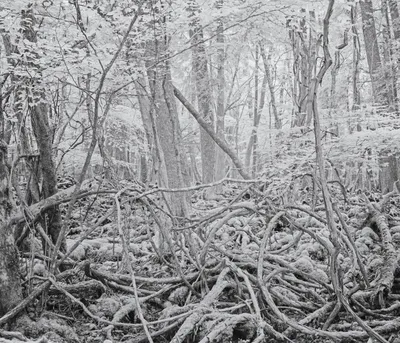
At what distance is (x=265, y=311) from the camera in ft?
11.5

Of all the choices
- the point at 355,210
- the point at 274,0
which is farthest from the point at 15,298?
the point at 355,210

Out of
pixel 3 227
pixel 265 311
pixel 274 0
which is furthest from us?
pixel 274 0

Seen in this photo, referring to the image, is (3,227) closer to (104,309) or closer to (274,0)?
(104,309)

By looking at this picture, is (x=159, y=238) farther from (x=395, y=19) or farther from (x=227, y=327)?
(x=395, y=19)

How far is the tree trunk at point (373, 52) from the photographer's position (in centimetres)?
1036

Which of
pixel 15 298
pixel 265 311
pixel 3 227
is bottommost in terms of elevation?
pixel 265 311

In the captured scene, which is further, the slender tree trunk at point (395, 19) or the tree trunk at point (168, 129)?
the slender tree trunk at point (395, 19)

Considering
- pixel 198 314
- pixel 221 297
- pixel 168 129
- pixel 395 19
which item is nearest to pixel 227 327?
pixel 198 314

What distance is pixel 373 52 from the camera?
11.0 meters

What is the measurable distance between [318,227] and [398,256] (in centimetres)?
221

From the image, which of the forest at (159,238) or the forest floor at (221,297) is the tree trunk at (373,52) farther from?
the forest floor at (221,297)

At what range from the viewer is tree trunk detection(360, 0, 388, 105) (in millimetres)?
10359

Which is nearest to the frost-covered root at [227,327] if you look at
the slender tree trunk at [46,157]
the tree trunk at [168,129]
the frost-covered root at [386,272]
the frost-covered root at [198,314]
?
the frost-covered root at [198,314]

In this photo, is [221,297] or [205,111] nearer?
[221,297]
